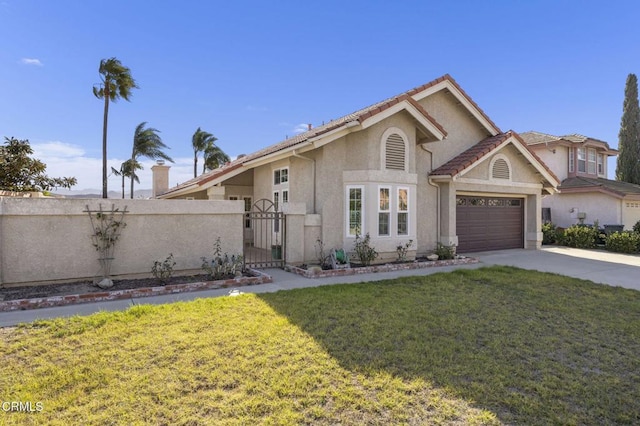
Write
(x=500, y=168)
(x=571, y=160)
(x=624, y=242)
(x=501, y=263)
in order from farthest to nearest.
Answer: (x=571, y=160), (x=624, y=242), (x=500, y=168), (x=501, y=263)

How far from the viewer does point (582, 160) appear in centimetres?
2514

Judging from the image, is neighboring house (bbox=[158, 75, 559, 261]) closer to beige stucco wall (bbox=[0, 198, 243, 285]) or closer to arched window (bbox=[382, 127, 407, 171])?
arched window (bbox=[382, 127, 407, 171])

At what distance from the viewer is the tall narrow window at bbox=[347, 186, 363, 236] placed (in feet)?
43.0

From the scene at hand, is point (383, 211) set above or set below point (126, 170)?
below

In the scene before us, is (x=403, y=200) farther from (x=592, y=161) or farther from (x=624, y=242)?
(x=592, y=161)

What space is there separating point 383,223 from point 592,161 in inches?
858

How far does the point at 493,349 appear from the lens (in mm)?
5449

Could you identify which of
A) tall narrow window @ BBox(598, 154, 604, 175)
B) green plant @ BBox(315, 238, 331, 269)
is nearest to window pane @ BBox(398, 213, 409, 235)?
green plant @ BBox(315, 238, 331, 269)

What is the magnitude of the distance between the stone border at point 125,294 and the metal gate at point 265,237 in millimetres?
2045

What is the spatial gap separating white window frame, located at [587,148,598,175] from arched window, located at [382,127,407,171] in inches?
782

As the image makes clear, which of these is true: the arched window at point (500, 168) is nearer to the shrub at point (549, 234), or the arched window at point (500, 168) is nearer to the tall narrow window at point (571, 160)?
the shrub at point (549, 234)

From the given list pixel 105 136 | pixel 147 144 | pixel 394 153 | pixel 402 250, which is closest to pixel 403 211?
pixel 402 250

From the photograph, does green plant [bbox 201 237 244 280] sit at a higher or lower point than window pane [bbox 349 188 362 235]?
lower

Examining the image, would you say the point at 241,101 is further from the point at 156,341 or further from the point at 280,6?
the point at 156,341
